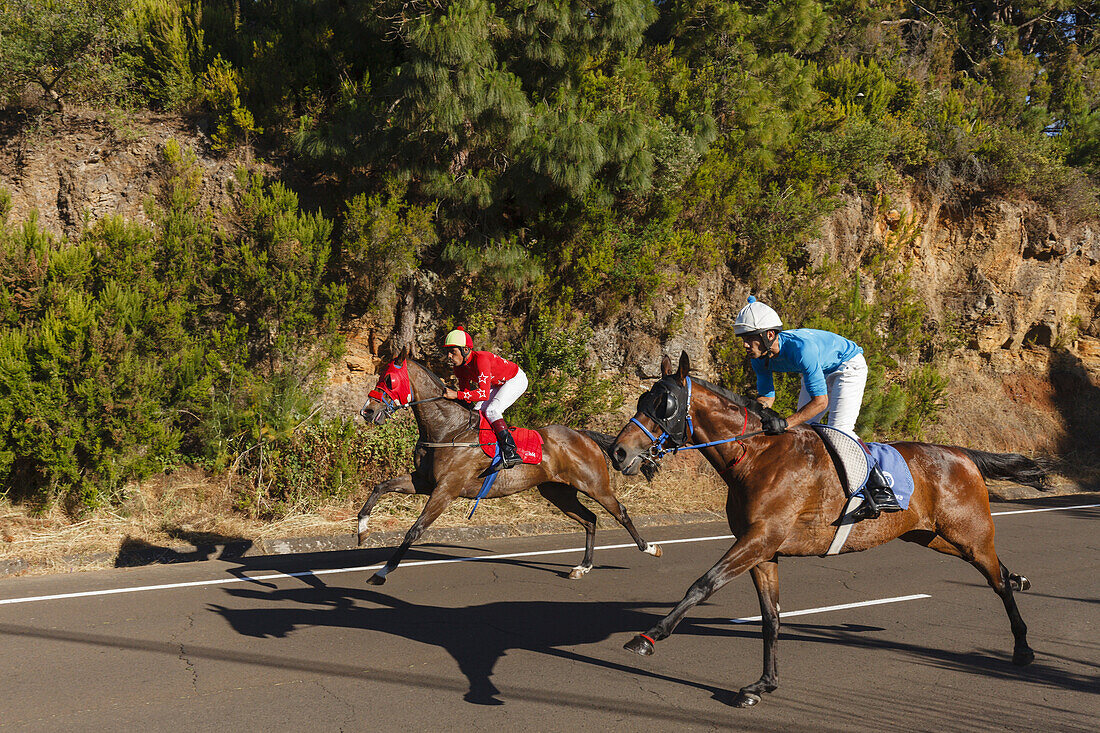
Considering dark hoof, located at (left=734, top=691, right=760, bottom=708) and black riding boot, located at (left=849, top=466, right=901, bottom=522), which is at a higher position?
black riding boot, located at (left=849, top=466, right=901, bottom=522)

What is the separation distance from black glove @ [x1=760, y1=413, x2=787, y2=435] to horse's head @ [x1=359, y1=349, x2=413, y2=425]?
3804mm

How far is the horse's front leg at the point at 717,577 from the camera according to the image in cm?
455

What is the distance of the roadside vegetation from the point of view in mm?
9656

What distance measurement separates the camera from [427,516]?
762 centimetres

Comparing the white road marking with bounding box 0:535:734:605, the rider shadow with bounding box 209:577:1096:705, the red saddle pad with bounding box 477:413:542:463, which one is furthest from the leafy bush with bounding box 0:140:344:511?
the red saddle pad with bounding box 477:413:542:463

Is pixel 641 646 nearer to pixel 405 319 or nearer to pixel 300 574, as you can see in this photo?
pixel 300 574

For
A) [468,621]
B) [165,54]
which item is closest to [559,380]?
[468,621]

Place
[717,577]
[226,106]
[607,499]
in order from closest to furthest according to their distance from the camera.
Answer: [717,577] → [607,499] → [226,106]

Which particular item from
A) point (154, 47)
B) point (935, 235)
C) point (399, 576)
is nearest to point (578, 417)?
point (399, 576)

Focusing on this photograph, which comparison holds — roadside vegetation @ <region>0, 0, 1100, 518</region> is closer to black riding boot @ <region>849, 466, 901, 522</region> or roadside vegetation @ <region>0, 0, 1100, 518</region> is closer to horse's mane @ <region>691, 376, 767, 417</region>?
horse's mane @ <region>691, 376, 767, 417</region>

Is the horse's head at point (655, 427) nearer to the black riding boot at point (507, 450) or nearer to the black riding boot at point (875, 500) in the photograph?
the black riding boot at point (875, 500)

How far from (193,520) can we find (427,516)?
3.98 metres

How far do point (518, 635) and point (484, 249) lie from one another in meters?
8.14

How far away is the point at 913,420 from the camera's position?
16.7 metres
